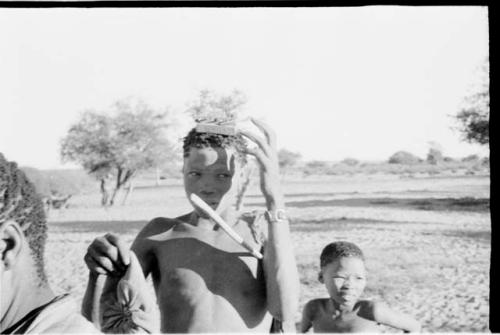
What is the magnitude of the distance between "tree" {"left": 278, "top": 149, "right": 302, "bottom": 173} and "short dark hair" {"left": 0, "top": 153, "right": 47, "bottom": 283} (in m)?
0.92

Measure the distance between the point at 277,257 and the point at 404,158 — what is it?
27.4 inches

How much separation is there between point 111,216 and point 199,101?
55 centimetres

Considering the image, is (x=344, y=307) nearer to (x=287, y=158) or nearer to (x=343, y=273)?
(x=343, y=273)

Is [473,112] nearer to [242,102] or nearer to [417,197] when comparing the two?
[417,197]

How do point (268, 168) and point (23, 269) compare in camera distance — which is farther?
point (268, 168)

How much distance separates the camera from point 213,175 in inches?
97.7

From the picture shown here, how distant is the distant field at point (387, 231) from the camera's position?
264 centimetres

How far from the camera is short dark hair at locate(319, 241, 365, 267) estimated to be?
256 cm

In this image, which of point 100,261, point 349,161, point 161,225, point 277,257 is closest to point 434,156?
point 349,161

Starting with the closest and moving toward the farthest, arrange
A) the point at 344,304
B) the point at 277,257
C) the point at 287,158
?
the point at 277,257
the point at 344,304
the point at 287,158

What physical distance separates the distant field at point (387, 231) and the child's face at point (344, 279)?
0.06m

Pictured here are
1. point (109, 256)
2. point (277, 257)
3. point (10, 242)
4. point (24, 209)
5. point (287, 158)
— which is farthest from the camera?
point (287, 158)

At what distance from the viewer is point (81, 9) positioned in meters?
2.71

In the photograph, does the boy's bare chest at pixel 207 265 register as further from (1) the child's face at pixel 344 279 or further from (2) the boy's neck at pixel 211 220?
(1) the child's face at pixel 344 279
